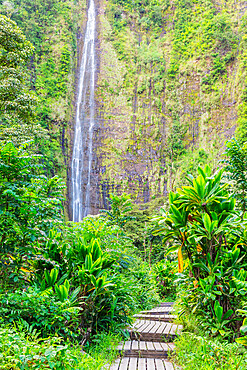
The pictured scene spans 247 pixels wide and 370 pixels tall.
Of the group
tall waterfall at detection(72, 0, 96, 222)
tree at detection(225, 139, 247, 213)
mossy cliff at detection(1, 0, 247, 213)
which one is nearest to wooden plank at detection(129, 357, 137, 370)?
tree at detection(225, 139, 247, 213)

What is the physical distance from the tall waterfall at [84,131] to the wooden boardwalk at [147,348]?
16.0 m

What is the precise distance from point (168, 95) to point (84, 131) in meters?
9.07

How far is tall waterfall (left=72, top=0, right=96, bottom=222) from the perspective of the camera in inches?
787

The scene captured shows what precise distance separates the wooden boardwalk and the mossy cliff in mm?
16212

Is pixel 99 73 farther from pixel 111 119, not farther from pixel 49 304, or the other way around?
pixel 49 304

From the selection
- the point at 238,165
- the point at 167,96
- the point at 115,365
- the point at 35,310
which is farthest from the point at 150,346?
the point at 167,96

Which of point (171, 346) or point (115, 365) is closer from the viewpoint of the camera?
point (115, 365)

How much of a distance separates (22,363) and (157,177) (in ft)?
66.9

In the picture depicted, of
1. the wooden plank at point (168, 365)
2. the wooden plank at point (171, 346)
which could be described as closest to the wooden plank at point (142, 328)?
the wooden plank at point (171, 346)

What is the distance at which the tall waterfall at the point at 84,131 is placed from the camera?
65.6ft

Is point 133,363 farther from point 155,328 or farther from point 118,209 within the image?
point 118,209

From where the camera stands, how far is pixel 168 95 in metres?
23.8

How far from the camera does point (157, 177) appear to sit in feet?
70.1

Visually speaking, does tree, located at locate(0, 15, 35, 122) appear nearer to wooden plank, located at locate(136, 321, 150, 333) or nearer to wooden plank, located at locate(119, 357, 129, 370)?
wooden plank, located at locate(136, 321, 150, 333)
